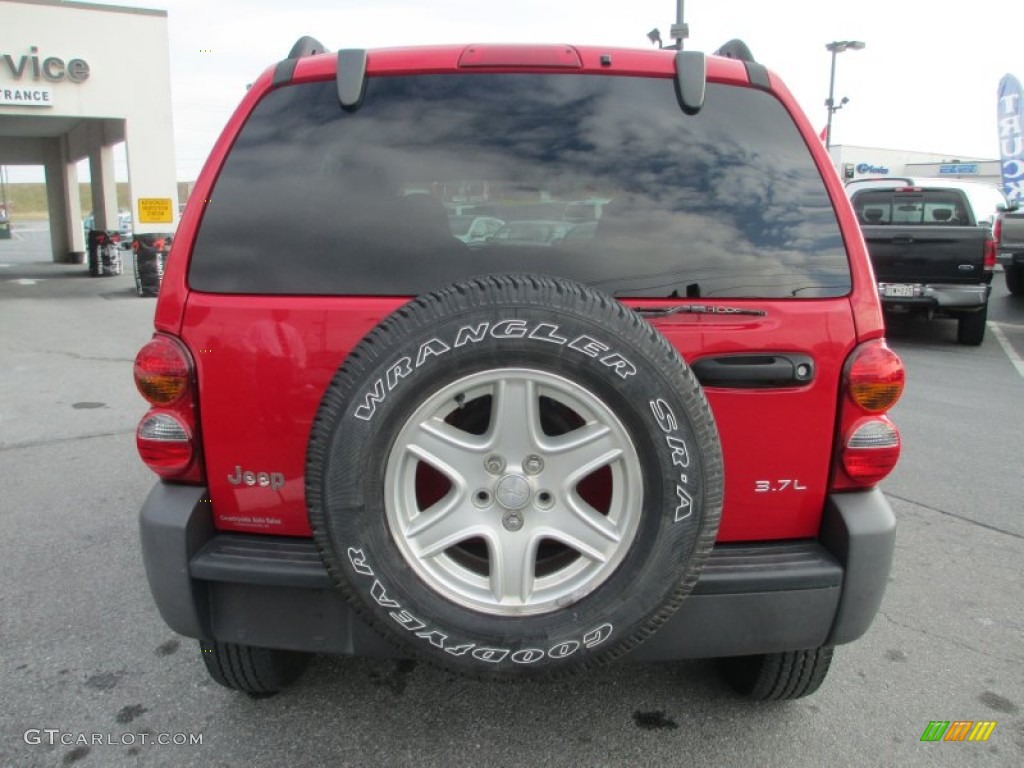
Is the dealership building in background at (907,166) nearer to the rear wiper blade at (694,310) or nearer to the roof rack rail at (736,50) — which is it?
the roof rack rail at (736,50)

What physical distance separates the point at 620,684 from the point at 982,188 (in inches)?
665

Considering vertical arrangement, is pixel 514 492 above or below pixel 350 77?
below

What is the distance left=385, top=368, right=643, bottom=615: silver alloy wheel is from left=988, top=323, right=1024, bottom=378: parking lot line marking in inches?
348

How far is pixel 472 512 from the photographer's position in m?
2.06

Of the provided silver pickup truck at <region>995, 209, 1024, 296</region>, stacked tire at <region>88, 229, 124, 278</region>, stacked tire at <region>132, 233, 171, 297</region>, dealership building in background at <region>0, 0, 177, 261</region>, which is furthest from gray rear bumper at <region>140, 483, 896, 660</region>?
stacked tire at <region>88, 229, 124, 278</region>

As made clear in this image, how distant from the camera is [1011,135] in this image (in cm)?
2239

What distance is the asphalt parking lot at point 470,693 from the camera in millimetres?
2547

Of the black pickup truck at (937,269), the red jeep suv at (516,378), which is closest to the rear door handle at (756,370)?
the red jeep suv at (516,378)

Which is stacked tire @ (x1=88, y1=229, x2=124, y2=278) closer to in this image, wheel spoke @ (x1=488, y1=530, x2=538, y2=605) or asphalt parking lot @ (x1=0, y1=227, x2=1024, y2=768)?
asphalt parking lot @ (x1=0, y1=227, x2=1024, y2=768)

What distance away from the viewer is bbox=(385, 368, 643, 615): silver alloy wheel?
200 centimetres

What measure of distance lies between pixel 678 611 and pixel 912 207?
11.7m

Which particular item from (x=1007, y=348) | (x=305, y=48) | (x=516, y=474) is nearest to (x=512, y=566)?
(x=516, y=474)

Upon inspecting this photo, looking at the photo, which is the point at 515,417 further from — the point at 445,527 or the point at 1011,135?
the point at 1011,135

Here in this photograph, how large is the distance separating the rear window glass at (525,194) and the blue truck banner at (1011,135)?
23724mm
